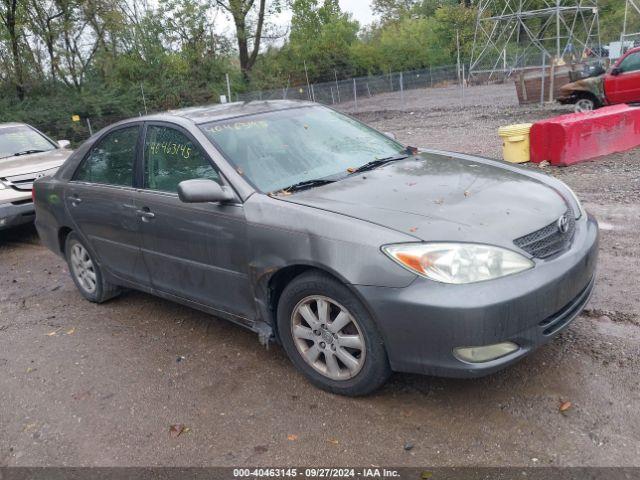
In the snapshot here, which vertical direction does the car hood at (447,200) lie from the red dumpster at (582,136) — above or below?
above

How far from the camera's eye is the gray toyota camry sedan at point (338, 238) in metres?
2.93

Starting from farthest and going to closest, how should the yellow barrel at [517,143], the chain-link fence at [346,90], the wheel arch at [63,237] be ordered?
1. the chain-link fence at [346,90]
2. the yellow barrel at [517,143]
3. the wheel arch at [63,237]

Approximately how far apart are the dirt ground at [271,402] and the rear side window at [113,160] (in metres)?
1.20

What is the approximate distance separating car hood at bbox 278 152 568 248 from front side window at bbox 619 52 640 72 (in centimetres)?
1162

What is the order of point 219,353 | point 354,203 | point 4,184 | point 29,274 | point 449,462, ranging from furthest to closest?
1. point 4,184
2. point 29,274
3. point 219,353
4. point 354,203
5. point 449,462

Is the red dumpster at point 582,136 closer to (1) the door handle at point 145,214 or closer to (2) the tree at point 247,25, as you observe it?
(1) the door handle at point 145,214

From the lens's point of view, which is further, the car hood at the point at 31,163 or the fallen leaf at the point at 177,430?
the car hood at the point at 31,163

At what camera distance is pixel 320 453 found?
119 inches

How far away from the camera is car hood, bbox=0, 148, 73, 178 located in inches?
323

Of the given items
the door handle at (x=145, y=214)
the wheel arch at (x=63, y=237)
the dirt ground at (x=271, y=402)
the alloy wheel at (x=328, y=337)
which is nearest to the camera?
the dirt ground at (x=271, y=402)

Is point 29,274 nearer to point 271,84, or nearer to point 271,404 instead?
point 271,404

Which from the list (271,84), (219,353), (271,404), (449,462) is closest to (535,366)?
(449,462)

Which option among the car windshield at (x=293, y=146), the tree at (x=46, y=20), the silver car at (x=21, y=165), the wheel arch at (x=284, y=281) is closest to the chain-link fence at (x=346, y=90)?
the tree at (x=46, y=20)

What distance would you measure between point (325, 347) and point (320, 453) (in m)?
0.61
